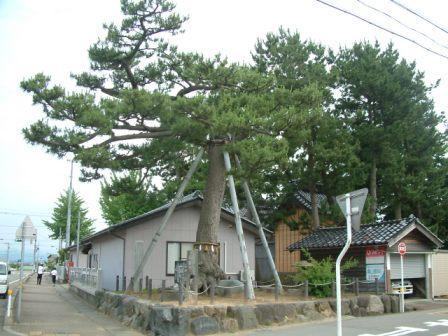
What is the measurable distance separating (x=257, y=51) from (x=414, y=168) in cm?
1152

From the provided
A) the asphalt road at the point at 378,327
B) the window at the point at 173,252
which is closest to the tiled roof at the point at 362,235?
the asphalt road at the point at 378,327

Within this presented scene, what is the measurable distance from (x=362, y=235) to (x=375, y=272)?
1.66 meters

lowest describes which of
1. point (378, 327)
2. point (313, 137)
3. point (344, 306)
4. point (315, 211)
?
point (378, 327)

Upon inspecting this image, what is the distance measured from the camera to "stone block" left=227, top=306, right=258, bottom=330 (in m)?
13.8

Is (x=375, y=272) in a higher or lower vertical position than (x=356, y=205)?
lower

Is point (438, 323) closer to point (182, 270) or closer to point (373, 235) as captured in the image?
point (373, 235)

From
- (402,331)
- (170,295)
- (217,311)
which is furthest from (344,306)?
(170,295)

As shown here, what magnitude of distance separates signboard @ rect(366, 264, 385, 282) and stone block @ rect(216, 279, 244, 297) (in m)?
5.66

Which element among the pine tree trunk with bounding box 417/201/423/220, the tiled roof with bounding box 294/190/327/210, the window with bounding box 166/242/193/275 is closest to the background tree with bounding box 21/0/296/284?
the window with bounding box 166/242/193/275

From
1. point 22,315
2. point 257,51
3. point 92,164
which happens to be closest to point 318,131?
point 257,51

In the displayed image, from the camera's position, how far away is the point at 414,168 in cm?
2895

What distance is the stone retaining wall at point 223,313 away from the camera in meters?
12.9

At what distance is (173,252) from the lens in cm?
2302

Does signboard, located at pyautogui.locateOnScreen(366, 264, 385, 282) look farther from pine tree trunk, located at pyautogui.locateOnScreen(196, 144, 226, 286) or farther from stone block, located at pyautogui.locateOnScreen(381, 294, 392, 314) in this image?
pine tree trunk, located at pyautogui.locateOnScreen(196, 144, 226, 286)
